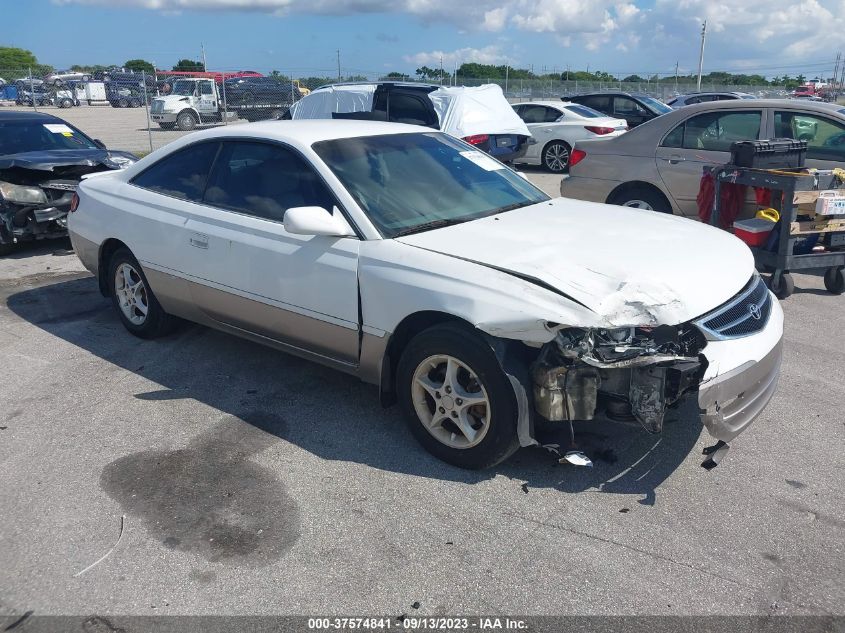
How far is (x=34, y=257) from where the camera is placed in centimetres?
886

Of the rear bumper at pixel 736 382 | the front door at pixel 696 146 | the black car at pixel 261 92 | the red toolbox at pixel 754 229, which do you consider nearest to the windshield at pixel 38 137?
the front door at pixel 696 146

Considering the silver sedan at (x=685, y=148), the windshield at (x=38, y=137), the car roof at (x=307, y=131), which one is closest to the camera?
the car roof at (x=307, y=131)

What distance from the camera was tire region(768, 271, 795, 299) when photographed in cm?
660

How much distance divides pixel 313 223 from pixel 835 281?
521 cm

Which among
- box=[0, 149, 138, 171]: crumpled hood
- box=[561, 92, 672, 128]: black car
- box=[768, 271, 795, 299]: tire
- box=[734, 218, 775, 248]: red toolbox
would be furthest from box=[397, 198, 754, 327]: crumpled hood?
box=[561, 92, 672, 128]: black car

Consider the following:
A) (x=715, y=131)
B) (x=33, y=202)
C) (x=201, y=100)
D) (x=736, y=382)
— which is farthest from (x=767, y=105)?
(x=201, y=100)

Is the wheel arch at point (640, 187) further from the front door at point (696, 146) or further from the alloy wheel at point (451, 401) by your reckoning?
the alloy wheel at point (451, 401)

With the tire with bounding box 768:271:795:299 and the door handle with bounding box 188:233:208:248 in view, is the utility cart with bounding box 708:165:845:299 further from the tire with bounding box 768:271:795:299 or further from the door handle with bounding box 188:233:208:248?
the door handle with bounding box 188:233:208:248

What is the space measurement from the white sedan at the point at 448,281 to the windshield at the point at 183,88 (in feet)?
82.1

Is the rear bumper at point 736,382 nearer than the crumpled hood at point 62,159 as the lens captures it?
Yes

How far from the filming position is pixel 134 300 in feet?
18.8

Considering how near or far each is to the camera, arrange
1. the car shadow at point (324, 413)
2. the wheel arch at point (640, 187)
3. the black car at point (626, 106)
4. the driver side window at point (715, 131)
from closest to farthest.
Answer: the car shadow at point (324, 413)
the driver side window at point (715, 131)
the wheel arch at point (640, 187)
the black car at point (626, 106)

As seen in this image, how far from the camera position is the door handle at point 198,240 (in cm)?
480

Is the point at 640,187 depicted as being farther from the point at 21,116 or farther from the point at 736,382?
the point at 21,116
